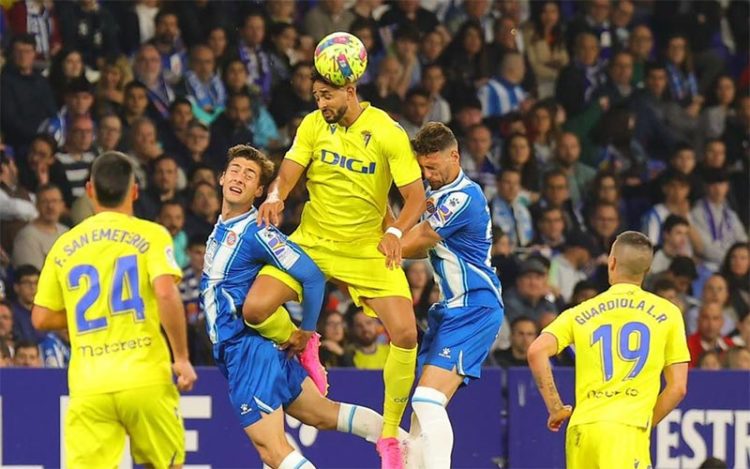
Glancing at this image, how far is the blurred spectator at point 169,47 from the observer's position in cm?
1594

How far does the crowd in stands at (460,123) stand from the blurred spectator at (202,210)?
0.06ft

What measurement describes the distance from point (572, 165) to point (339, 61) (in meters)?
6.84

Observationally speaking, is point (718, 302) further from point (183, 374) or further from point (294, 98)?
point (183, 374)

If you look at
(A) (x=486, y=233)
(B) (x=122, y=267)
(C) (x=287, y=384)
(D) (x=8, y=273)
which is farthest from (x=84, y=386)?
(D) (x=8, y=273)

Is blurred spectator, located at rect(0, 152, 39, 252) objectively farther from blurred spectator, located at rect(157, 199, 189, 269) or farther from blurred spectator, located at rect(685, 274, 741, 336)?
blurred spectator, located at rect(685, 274, 741, 336)

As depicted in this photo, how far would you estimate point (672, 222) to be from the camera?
53.2ft

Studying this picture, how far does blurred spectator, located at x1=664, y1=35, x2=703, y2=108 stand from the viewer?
58.4ft

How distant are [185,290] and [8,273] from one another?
1437 mm

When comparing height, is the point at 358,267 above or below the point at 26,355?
above

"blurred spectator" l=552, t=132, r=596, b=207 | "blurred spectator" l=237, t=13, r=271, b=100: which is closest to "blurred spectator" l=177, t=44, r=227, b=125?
"blurred spectator" l=237, t=13, r=271, b=100

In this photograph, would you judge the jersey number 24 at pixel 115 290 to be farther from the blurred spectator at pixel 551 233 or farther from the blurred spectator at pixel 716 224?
the blurred spectator at pixel 716 224

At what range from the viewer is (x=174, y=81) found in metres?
15.9

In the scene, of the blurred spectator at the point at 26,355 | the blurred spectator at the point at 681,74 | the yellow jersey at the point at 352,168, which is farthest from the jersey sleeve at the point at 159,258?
the blurred spectator at the point at 681,74

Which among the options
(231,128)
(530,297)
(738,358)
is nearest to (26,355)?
(231,128)
